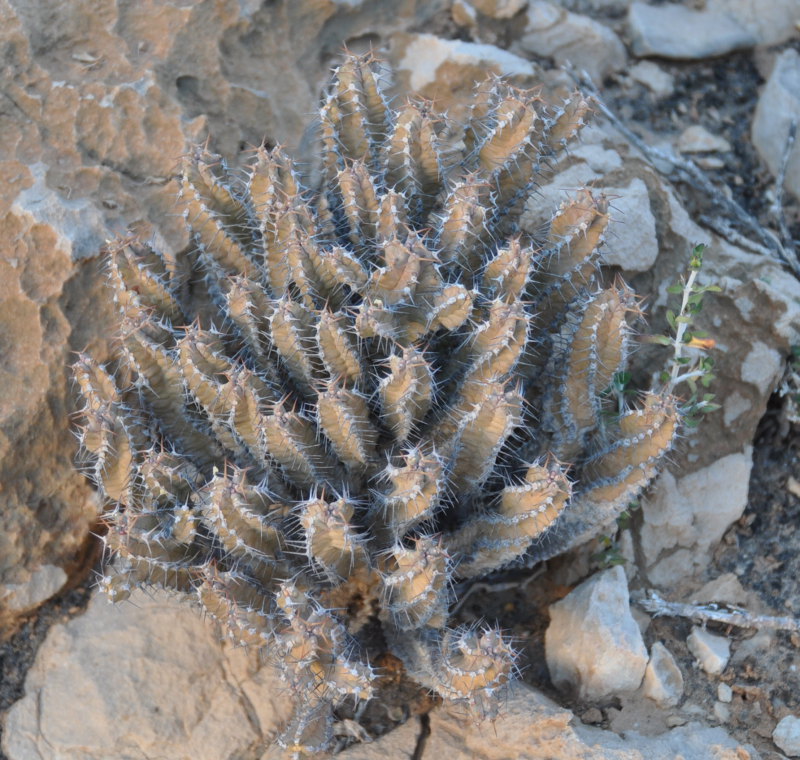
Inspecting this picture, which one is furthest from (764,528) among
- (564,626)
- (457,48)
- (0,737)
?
(0,737)

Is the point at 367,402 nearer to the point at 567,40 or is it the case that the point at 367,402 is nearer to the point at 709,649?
the point at 709,649

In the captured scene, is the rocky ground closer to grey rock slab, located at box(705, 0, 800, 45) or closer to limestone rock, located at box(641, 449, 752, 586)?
limestone rock, located at box(641, 449, 752, 586)

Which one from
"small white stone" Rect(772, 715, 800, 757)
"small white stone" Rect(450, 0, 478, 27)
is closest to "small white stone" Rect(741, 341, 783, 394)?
"small white stone" Rect(772, 715, 800, 757)

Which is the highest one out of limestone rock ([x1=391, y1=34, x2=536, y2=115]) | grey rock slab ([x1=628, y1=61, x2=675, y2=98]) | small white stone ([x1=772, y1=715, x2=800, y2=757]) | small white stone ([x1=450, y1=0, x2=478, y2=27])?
small white stone ([x1=450, y1=0, x2=478, y2=27])

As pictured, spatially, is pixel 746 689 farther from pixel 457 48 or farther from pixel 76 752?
pixel 457 48

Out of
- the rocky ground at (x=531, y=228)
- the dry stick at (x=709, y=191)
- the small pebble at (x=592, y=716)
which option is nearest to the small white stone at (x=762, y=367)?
the rocky ground at (x=531, y=228)

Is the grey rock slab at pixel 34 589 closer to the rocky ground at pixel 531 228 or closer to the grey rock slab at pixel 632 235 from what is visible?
the rocky ground at pixel 531 228
